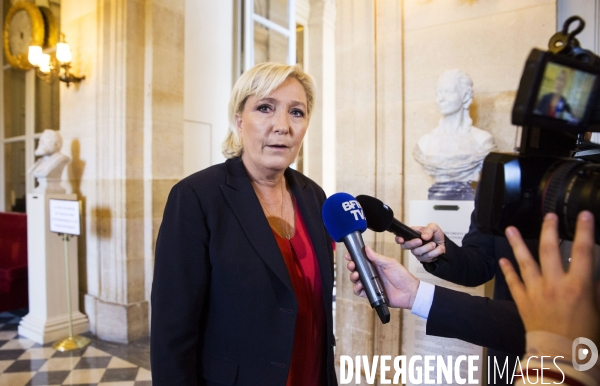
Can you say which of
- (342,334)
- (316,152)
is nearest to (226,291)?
(342,334)

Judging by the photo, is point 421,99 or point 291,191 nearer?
point 291,191

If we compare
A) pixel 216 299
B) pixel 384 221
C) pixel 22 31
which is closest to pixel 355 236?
pixel 384 221

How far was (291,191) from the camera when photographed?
1.54 meters

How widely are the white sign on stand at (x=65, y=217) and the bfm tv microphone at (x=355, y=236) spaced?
305cm

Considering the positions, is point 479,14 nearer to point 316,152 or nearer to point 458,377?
point 458,377

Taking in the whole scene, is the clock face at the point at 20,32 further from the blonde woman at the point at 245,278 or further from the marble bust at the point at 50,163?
the blonde woman at the point at 245,278

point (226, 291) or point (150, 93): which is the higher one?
point (150, 93)

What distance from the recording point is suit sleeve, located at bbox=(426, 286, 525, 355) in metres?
0.96

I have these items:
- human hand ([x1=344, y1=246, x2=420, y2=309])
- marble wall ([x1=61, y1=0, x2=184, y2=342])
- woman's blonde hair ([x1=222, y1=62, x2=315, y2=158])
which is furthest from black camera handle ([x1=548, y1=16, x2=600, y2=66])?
→ marble wall ([x1=61, y1=0, x2=184, y2=342])

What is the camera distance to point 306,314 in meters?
1.28

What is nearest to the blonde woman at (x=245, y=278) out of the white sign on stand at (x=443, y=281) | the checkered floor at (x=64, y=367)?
the white sign on stand at (x=443, y=281)

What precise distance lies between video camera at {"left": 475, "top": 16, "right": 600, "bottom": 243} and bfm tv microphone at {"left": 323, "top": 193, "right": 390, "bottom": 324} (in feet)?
1.00

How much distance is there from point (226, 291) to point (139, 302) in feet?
9.83

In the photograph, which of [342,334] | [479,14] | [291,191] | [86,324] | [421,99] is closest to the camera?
[291,191]
